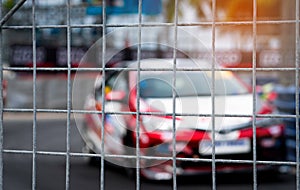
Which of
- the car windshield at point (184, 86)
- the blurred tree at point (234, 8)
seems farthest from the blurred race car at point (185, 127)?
the blurred tree at point (234, 8)

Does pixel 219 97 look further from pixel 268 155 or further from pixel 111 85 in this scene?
pixel 111 85

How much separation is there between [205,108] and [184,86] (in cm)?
44

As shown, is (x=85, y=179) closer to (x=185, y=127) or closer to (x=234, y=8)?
(x=185, y=127)

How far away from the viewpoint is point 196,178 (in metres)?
6.46

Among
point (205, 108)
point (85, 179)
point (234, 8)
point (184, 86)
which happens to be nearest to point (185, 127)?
point (205, 108)

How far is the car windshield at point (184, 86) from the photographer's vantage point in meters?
6.22

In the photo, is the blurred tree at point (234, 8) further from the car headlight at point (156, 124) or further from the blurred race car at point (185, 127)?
the car headlight at point (156, 124)

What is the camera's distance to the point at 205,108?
591 centimetres

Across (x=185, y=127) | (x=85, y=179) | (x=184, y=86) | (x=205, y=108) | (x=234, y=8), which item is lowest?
(x=85, y=179)

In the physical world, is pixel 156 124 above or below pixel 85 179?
above

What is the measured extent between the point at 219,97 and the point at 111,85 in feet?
4.16

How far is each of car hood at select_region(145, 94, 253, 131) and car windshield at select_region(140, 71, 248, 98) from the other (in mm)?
126

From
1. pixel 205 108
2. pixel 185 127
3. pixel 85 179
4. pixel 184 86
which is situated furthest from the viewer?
pixel 85 179

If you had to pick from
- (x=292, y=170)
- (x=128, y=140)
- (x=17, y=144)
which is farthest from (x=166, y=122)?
(x=17, y=144)
